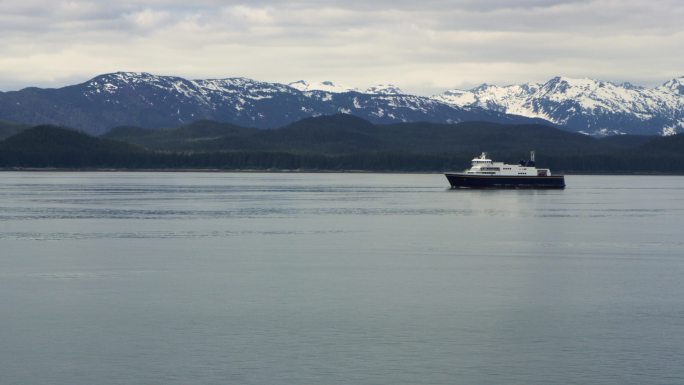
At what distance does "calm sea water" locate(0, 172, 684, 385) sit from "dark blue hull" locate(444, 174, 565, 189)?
99840mm

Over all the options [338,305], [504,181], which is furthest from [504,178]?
[338,305]

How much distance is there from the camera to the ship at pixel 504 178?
190m

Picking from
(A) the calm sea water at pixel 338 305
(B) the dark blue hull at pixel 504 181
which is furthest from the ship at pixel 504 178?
(A) the calm sea water at pixel 338 305

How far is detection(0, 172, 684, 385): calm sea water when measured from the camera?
107ft

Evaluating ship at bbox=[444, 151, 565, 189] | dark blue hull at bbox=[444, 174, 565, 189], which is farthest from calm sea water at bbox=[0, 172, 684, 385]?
ship at bbox=[444, 151, 565, 189]

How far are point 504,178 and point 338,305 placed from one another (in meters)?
149

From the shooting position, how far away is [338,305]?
1737 inches

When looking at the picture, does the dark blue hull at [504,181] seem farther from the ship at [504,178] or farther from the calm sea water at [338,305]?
the calm sea water at [338,305]

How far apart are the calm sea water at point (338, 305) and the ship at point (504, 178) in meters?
100

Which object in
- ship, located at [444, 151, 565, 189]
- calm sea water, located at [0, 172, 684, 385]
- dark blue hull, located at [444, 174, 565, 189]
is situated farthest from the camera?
ship, located at [444, 151, 565, 189]

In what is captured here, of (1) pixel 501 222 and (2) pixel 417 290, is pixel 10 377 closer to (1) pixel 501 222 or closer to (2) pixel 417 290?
(2) pixel 417 290

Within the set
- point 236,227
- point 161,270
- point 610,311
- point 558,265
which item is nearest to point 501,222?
point 236,227

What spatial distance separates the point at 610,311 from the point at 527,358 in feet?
34.6

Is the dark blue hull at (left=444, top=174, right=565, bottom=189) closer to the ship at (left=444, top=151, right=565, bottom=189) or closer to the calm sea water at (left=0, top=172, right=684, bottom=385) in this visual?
the ship at (left=444, top=151, right=565, bottom=189)
